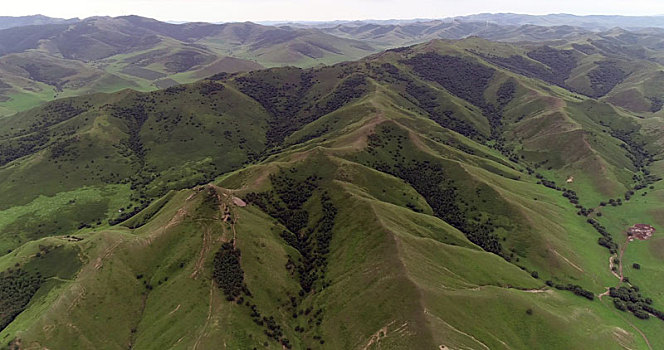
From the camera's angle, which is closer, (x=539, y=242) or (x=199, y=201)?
(x=199, y=201)

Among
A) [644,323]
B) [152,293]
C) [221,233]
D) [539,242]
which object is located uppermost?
[221,233]

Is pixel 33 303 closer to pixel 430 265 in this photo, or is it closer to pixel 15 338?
pixel 15 338

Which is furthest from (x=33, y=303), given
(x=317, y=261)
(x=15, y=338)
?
(x=317, y=261)

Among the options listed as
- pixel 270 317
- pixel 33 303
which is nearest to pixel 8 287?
pixel 33 303

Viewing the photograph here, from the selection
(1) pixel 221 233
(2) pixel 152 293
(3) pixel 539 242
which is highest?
(1) pixel 221 233

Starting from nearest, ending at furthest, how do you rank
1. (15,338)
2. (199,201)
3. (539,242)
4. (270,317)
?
(15,338), (270,317), (199,201), (539,242)

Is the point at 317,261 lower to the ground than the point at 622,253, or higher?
higher

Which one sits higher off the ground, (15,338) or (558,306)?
(15,338)

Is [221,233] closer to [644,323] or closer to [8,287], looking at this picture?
[8,287]

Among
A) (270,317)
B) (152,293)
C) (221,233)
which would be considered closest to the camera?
(270,317)
